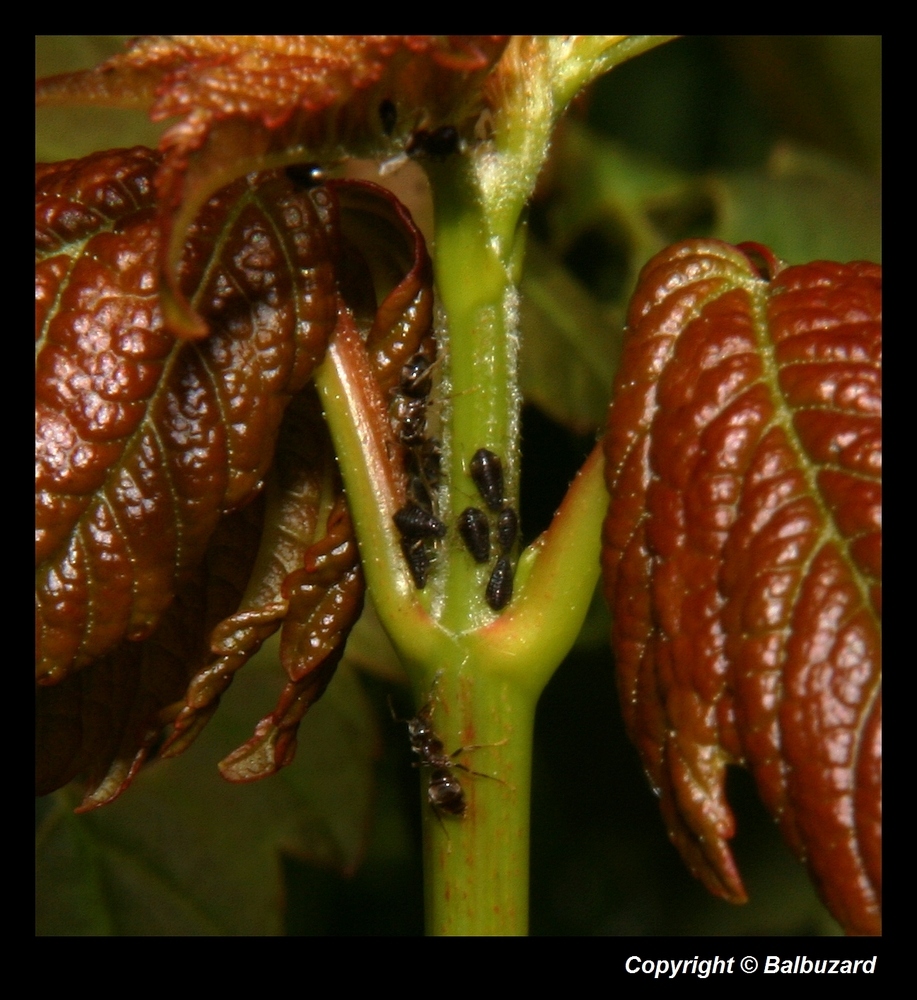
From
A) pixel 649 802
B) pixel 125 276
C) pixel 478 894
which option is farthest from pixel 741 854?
pixel 125 276

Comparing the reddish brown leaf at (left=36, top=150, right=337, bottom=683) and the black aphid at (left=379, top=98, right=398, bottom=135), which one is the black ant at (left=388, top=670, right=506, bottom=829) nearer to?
the reddish brown leaf at (left=36, top=150, right=337, bottom=683)

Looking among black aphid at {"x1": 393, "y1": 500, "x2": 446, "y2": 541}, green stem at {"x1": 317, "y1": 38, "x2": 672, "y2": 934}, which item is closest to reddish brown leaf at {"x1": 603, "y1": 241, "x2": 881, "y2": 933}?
green stem at {"x1": 317, "y1": 38, "x2": 672, "y2": 934}

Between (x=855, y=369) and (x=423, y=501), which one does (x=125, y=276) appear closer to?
(x=423, y=501)

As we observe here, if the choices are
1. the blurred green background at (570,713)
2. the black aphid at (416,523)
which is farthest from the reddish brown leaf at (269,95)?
the blurred green background at (570,713)

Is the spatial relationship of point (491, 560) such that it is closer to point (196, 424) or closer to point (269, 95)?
point (196, 424)

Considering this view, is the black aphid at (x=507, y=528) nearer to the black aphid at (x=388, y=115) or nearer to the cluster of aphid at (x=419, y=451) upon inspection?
the cluster of aphid at (x=419, y=451)
